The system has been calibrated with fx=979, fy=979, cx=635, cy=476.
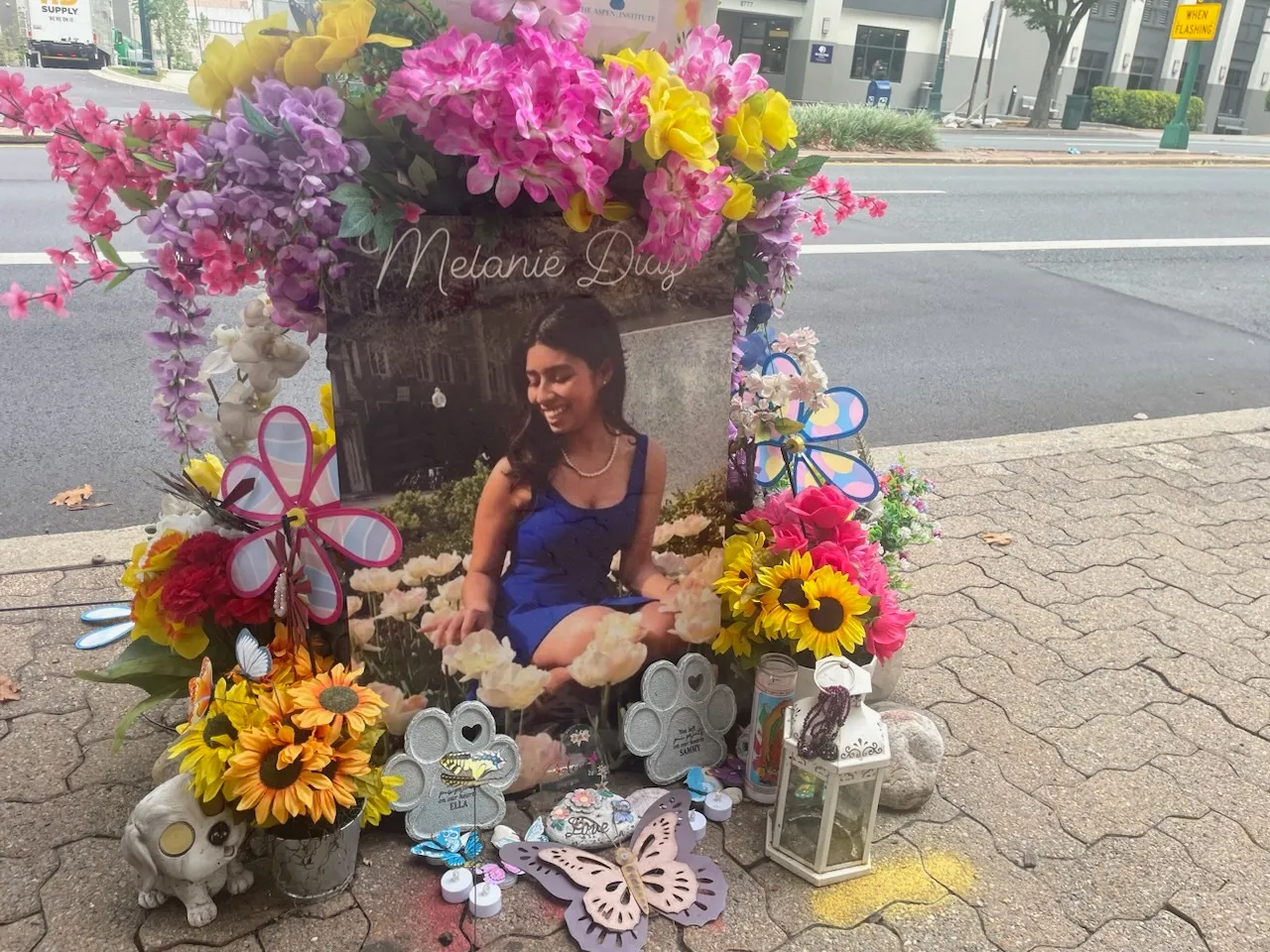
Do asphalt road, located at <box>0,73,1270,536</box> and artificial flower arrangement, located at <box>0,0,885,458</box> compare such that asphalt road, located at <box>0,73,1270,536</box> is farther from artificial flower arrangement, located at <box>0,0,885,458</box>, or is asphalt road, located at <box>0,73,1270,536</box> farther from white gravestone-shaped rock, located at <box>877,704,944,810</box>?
white gravestone-shaped rock, located at <box>877,704,944,810</box>

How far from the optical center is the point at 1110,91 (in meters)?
33.1

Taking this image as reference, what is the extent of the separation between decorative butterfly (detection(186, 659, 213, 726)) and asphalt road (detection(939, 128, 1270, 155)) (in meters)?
20.4

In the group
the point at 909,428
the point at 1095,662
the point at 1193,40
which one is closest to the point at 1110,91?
the point at 1193,40

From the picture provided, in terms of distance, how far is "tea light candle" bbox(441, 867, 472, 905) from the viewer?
80.0 inches

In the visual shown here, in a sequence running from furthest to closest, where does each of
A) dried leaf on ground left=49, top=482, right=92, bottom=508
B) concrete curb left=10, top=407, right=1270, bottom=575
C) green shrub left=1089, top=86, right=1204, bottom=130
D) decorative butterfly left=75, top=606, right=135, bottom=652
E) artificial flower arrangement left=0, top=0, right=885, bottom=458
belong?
green shrub left=1089, top=86, right=1204, bottom=130
dried leaf on ground left=49, top=482, right=92, bottom=508
concrete curb left=10, top=407, right=1270, bottom=575
decorative butterfly left=75, top=606, right=135, bottom=652
artificial flower arrangement left=0, top=0, right=885, bottom=458

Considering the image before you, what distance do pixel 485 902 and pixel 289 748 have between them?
517mm

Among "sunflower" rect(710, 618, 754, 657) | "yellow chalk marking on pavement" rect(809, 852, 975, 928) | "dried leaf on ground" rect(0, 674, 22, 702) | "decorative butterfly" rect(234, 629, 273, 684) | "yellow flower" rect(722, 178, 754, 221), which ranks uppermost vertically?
"yellow flower" rect(722, 178, 754, 221)

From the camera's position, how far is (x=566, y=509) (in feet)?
7.23

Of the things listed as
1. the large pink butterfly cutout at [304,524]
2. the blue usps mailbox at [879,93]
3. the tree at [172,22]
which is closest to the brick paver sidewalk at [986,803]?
the large pink butterfly cutout at [304,524]

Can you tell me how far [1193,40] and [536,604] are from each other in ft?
95.7

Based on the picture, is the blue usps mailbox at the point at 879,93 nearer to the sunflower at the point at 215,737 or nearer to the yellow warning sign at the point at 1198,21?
the yellow warning sign at the point at 1198,21

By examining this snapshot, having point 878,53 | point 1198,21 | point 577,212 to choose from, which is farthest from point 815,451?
point 878,53

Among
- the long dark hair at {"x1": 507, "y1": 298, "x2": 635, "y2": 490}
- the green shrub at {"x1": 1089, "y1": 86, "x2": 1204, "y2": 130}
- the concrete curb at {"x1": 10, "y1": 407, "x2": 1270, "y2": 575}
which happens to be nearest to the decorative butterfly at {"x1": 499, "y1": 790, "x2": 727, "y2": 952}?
the long dark hair at {"x1": 507, "y1": 298, "x2": 635, "y2": 490}

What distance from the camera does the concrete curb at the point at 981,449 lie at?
3346 millimetres
